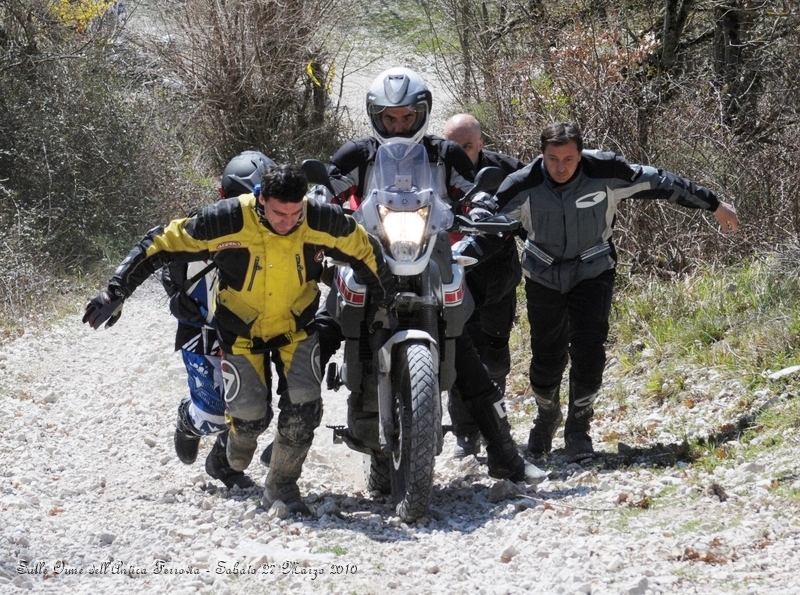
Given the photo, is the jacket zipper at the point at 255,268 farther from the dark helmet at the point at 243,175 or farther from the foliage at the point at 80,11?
the foliage at the point at 80,11

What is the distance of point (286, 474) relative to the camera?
5.47 meters

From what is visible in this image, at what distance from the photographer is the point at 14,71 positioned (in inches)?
496

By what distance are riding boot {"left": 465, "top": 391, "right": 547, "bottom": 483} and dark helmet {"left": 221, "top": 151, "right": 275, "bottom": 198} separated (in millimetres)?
1646

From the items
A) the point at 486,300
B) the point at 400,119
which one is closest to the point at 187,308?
the point at 400,119

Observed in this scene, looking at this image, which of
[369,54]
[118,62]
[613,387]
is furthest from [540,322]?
[369,54]

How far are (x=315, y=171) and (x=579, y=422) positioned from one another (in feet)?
7.37

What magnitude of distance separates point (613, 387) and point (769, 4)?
465cm

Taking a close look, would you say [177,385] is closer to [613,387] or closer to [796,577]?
[613,387]

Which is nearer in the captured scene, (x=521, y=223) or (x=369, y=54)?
(x=521, y=223)

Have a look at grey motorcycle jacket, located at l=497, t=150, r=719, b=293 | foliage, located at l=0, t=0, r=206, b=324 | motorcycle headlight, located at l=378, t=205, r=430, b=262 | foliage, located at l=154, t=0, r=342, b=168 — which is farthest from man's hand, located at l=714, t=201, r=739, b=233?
foliage, located at l=154, t=0, r=342, b=168

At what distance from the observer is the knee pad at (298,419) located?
5355 millimetres

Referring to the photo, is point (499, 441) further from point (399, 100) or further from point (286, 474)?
point (399, 100)

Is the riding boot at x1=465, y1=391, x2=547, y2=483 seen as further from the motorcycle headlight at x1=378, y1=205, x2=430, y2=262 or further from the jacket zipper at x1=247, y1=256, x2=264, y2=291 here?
the jacket zipper at x1=247, y1=256, x2=264, y2=291

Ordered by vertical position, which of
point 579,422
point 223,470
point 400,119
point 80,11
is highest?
point 80,11
